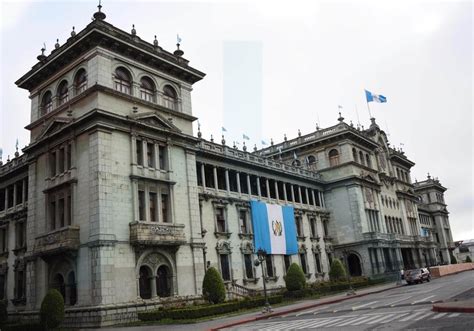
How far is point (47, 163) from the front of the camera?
3631 centimetres

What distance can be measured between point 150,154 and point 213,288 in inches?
451

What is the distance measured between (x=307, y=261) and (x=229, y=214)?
14.7 m

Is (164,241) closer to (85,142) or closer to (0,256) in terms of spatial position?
(85,142)

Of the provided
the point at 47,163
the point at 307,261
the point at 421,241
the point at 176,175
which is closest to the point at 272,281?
the point at 307,261

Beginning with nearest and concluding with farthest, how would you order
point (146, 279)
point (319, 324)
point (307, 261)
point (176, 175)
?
1. point (319, 324)
2. point (146, 279)
3. point (176, 175)
4. point (307, 261)

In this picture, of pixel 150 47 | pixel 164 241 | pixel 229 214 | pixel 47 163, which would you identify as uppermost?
pixel 150 47

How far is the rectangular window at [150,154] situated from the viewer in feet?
116

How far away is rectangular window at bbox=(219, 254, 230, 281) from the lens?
140 feet

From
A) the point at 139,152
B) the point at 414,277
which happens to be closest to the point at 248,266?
the point at 139,152

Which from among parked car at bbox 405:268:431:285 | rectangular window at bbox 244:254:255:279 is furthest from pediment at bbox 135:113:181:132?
parked car at bbox 405:268:431:285

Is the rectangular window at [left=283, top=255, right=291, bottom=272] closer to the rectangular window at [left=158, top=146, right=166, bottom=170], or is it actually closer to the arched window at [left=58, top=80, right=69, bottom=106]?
the rectangular window at [left=158, top=146, right=166, bottom=170]

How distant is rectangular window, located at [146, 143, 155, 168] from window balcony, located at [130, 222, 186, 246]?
4.94 metres

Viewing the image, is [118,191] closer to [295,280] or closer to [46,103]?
[46,103]

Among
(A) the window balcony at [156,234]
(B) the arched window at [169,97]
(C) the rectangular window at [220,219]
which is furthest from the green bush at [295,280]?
(B) the arched window at [169,97]
